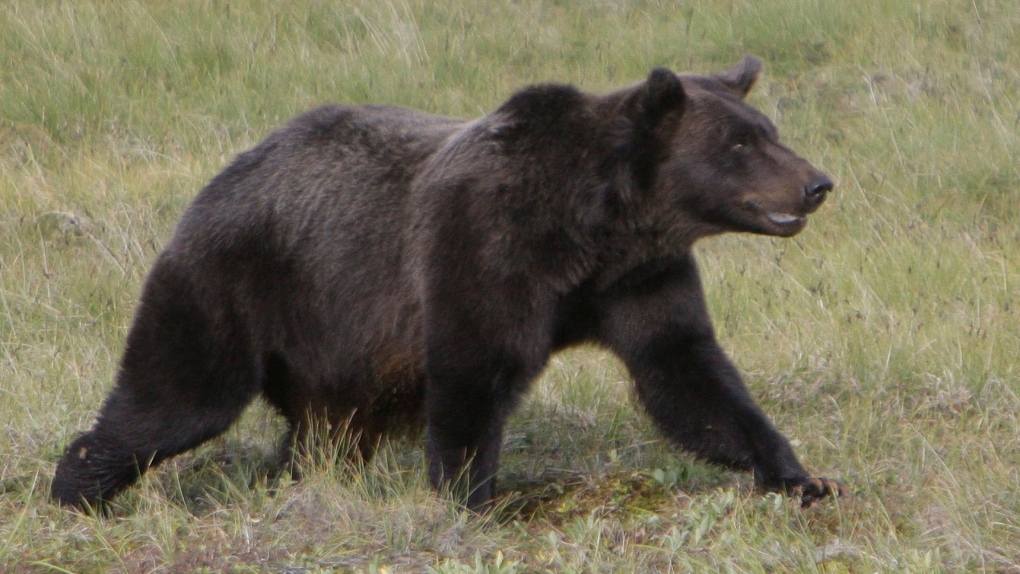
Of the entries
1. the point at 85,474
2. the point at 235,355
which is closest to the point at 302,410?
the point at 235,355

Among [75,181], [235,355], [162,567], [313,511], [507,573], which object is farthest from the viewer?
[75,181]

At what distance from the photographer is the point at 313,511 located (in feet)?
13.0

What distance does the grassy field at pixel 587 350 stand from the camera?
12.1ft

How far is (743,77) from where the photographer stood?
448 centimetres

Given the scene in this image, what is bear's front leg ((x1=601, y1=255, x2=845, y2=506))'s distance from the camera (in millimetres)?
4164

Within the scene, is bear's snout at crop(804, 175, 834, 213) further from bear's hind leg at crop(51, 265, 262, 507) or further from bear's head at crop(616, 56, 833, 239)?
bear's hind leg at crop(51, 265, 262, 507)

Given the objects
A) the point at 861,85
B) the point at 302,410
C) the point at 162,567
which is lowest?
the point at 861,85

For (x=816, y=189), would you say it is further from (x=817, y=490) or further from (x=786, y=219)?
(x=817, y=490)

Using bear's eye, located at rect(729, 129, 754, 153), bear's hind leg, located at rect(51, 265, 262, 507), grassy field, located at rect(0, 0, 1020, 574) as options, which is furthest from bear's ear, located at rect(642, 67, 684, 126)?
bear's hind leg, located at rect(51, 265, 262, 507)

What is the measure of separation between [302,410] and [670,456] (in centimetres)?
137

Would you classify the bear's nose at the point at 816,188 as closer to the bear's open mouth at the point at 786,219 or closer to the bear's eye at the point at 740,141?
the bear's open mouth at the point at 786,219

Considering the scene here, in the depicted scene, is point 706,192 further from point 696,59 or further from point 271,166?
point 696,59

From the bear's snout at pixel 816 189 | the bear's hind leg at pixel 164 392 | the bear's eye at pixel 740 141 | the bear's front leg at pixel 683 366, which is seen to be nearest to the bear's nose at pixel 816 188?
the bear's snout at pixel 816 189

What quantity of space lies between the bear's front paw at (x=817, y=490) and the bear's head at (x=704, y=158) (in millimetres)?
792
